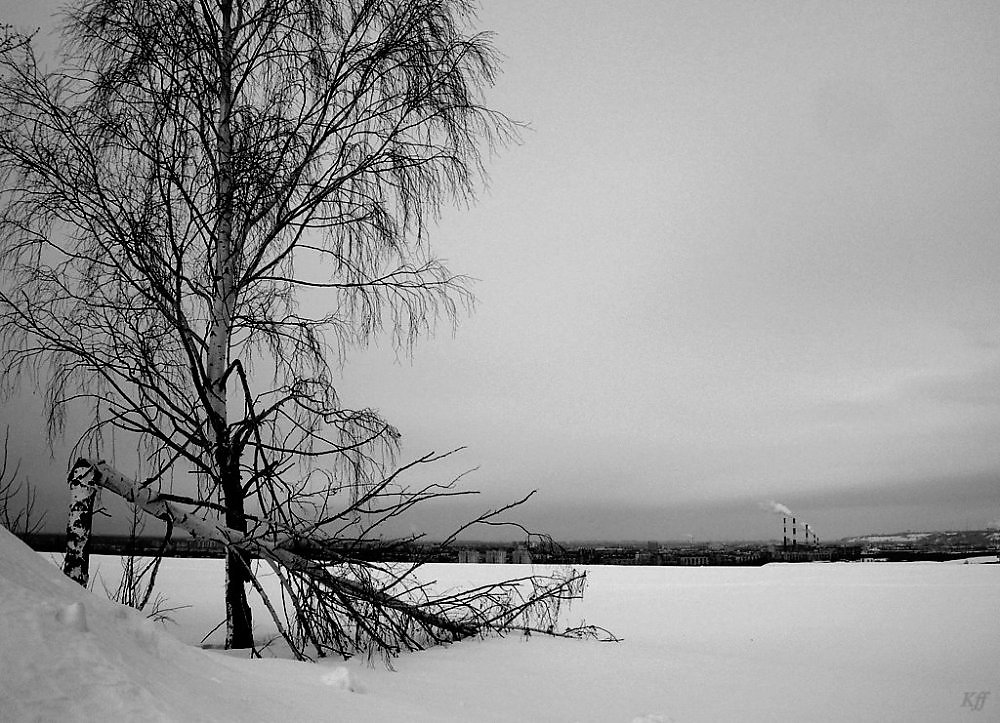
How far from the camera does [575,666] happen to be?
432 centimetres

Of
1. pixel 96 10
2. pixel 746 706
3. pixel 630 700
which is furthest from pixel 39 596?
pixel 96 10

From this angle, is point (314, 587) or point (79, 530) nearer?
point (79, 530)

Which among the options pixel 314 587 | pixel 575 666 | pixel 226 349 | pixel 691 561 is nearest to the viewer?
pixel 314 587

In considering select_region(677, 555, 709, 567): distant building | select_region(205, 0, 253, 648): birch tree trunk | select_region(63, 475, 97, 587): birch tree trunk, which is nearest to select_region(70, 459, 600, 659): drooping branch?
select_region(63, 475, 97, 587): birch tree trunk

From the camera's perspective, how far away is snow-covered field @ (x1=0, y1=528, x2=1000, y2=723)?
1494mm

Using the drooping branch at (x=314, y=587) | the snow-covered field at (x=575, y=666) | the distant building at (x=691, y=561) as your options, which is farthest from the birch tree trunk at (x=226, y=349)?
the distant building at (x=691, y=561)

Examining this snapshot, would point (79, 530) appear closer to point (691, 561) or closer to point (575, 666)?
point (575, 666)

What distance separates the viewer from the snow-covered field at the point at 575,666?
1.49m

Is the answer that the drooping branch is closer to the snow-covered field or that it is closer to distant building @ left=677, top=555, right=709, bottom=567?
the snow-covered field

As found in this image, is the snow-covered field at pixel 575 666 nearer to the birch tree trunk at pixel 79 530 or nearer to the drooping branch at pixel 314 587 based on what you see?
the drooping branch at pixel 314 587

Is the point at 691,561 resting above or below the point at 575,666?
below

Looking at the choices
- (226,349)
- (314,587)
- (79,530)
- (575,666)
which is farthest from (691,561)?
(79,530)

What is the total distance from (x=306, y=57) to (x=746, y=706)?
18.6 feet

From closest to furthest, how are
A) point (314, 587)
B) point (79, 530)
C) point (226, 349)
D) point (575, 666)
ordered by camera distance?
point (79, 530) → point (314, 587) → point (575, 666) → point (226, 349)
